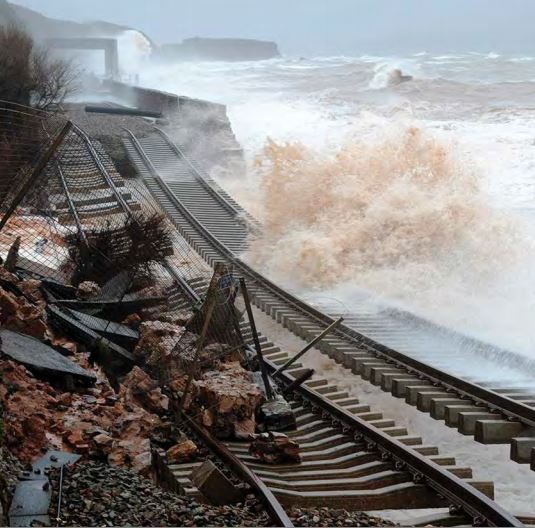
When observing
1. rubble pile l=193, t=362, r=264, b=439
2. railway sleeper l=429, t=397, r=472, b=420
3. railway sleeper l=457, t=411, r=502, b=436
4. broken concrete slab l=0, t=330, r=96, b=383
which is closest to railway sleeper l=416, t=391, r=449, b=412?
railway sleeper l=429, t=397, r=472, b=420

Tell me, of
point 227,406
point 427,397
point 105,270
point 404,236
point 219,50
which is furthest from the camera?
point 219,50

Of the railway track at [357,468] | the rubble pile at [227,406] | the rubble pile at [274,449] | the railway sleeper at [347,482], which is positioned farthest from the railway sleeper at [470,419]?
the rubble pile at [227,406]

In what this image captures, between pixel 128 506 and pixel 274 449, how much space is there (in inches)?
84.0

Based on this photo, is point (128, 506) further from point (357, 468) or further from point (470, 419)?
point (470, 419)

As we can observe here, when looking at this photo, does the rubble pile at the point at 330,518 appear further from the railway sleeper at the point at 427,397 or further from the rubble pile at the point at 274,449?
the railway sleeper at the point at 427,397

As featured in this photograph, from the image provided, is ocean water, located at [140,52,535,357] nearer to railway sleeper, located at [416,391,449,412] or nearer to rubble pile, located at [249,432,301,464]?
railway sleeper, located at [416,391,449,412]

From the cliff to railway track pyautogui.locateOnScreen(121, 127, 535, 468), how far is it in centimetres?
7564

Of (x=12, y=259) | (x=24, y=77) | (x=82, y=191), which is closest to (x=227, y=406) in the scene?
(x=12, y=259)

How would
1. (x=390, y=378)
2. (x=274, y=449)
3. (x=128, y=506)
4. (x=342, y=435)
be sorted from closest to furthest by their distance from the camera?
1. (x=128, y=506)
2. (x=274, y=449)
3. (x=342, y=435)
4. (x=390, y=378)

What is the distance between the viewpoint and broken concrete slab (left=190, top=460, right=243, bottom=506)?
604 centimetres

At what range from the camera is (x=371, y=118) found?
3619 centimetres

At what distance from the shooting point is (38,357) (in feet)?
25.3

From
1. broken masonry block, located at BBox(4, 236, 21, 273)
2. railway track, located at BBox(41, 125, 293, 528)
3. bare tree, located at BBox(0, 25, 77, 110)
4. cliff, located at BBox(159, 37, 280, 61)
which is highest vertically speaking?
cliff, located at BBox(159, 37, 280, 61)

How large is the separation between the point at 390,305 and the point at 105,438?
8591 millimetres
